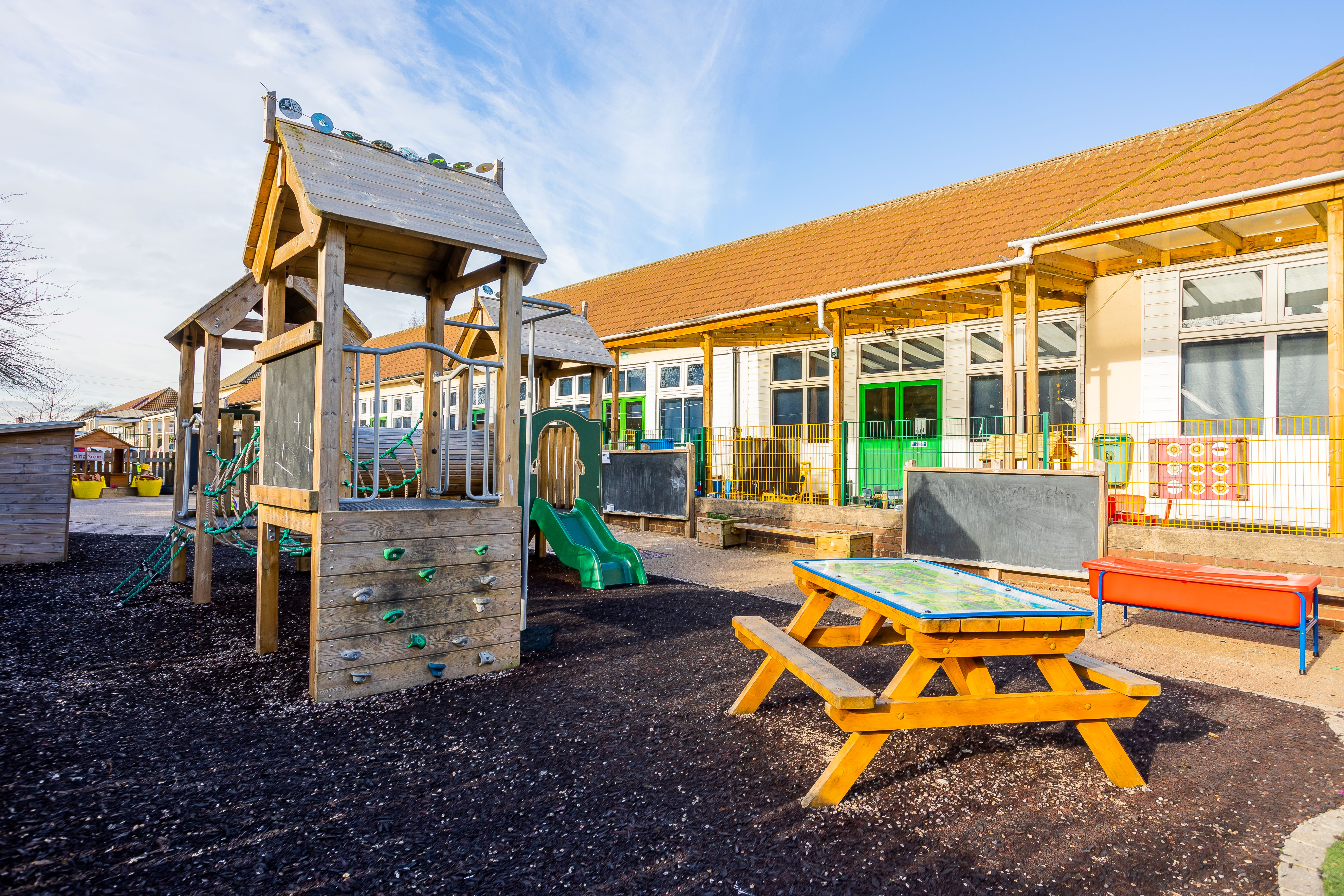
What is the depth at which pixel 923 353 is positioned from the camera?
12352 millimetres

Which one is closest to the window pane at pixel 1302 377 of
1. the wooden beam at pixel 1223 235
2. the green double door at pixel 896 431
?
the wooden beam at pixel 1223 235

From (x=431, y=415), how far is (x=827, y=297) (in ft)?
21.6

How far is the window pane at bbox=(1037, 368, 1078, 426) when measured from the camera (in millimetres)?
10438

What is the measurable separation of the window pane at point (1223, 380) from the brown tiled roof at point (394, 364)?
9.96 m

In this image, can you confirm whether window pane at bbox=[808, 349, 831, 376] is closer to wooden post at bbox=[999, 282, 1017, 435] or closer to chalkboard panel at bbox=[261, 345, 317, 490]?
wooden post at bbox=[999, 282, 1017, 435]

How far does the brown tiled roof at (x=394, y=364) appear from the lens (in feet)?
60.7

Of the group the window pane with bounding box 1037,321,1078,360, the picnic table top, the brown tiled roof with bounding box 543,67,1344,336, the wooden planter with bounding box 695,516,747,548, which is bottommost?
the wooden planter with bounding box 695,516,747,548

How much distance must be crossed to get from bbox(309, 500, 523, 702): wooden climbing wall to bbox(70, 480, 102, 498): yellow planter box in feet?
69.1

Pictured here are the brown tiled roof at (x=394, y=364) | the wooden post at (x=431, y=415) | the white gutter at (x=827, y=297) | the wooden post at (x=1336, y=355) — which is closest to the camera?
the wooden post at (x=431, y=415)

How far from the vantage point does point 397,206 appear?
176 inches

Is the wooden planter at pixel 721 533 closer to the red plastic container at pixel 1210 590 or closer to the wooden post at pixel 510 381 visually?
the red plastic container at pixel 1210 590

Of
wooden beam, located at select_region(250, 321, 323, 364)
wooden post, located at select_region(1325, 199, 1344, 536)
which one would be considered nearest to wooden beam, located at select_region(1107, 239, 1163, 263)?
wooden post, located at select_region(1325, 199, 1344, 536)

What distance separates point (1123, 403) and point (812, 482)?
441cm

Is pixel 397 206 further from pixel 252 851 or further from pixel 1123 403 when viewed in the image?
pixel 1123 403
